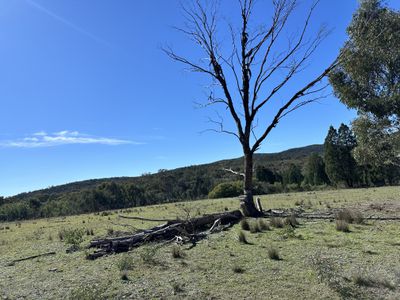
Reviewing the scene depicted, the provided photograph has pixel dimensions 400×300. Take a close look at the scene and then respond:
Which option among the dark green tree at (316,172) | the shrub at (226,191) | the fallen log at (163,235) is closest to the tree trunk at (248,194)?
the fallen log at (163,235)

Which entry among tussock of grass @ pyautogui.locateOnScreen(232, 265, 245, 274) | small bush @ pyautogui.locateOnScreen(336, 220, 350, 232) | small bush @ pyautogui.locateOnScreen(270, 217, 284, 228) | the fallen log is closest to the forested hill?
the fallen log

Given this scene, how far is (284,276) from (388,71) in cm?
1398

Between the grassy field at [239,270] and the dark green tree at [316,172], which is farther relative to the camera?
the dark green tree at [316,172]

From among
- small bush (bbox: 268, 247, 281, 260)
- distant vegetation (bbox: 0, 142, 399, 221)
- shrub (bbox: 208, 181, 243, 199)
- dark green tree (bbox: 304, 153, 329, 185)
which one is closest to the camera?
small bush (bbox: 268, 247, 281, 260)

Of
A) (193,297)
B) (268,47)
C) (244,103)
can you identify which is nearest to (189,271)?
(193,297)

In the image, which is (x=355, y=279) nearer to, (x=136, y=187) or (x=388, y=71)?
(x=388, y=71)

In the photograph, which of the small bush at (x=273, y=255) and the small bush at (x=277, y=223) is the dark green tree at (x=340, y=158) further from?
the small bush at (x=273, y=255)

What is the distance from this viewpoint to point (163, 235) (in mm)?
13383

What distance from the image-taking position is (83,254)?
12.3 metres

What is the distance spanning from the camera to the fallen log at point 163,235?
40.4 ft

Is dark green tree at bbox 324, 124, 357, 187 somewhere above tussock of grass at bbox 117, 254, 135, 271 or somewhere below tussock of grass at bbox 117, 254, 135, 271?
above

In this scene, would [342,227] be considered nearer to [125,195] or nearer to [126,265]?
[126,265]

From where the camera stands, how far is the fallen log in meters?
12.3

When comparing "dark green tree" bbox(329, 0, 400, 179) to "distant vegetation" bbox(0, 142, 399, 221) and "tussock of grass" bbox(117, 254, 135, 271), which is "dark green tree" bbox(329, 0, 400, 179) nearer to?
"tussock of grass" bbox(117, 254, 135, 271)
